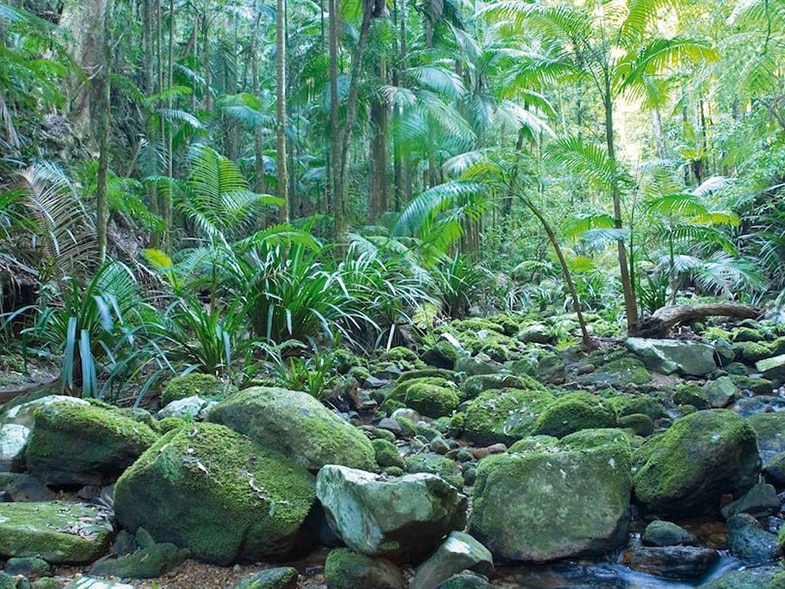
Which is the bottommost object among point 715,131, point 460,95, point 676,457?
point 676,457

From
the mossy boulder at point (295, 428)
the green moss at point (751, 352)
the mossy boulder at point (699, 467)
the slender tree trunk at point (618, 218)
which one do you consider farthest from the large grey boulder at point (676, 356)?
the mossy boulder at point (295, 428)

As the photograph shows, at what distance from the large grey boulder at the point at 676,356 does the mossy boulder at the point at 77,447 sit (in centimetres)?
460

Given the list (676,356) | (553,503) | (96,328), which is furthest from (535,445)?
(676,356)

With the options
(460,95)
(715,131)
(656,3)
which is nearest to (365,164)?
(460,95)

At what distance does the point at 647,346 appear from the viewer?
242 inches

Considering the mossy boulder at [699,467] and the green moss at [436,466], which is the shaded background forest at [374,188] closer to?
the green moss at [436,466]

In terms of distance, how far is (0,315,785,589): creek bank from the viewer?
2.51 meters

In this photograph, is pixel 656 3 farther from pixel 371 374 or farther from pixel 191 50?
pixel 191 50

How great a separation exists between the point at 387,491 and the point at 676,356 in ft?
14.6

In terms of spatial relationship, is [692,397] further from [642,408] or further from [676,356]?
[676,356]

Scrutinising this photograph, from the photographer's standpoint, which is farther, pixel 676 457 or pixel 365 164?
pixel 365 164

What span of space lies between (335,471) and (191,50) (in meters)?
17.3

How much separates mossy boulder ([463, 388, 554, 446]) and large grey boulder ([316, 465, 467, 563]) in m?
1.35

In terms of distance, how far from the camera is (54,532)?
256 cm
